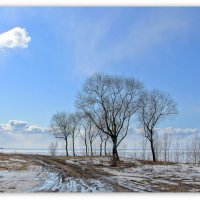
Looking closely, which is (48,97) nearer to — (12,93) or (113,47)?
(12,93)

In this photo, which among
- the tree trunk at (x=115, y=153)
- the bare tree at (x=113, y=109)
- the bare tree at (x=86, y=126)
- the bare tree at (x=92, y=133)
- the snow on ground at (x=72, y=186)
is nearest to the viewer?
the snow on ground at (x=72, y=186)

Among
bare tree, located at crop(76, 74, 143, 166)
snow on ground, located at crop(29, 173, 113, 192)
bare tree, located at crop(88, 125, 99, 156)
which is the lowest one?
snow on ground, located at crop(29, 173, 113, 192)

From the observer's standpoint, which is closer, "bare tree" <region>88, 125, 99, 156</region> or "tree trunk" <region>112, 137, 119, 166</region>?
"tree trunk" <region>112, 137, 119, 166</region>

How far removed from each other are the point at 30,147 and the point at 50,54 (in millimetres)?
2029

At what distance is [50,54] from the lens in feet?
24.8

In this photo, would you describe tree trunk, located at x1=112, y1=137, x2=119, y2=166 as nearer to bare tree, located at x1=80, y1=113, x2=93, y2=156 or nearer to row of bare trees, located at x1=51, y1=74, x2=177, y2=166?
row of bare trees, located at x1=51, y1=74, x2=177, y2=166

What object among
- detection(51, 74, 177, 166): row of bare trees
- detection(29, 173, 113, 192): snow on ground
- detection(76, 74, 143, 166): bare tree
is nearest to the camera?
detection(29, 173, 113, 192): snow on ground

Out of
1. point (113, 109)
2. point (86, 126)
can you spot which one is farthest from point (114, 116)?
point (86, 126)

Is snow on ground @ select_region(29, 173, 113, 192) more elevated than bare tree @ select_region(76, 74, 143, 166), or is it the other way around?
bare tree @ select_region(76, 74, 143, 166)

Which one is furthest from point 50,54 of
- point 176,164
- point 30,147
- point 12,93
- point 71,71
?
point 176,164

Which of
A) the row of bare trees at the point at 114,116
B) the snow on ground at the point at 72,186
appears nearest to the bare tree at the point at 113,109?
the row of bare trees at the point at 114,116

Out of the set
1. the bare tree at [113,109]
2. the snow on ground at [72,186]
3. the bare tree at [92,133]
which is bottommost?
the snow on ground at [72,186]

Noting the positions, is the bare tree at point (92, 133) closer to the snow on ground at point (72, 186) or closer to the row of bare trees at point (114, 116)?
the row of bare trees at point (114, 116)

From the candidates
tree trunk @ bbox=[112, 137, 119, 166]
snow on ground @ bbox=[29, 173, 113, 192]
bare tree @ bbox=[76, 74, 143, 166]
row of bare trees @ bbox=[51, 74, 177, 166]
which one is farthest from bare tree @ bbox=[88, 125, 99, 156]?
snow on ground @ bbox=[29, 173, 113, 192]
